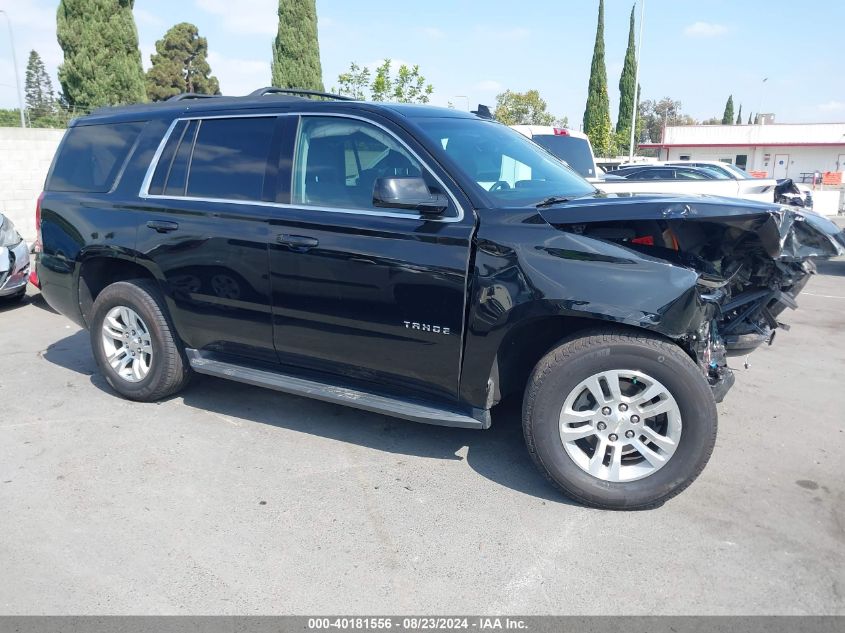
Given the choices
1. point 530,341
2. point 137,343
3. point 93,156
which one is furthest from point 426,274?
point 93,156

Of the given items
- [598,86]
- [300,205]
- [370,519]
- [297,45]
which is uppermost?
[598,86]

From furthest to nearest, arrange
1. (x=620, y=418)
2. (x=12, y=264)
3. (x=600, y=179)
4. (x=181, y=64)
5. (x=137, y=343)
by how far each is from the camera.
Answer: (x=181, y=64), (x=600, y=179), (x=12, y=264), (x=137, y=343), (x=620, y=418)

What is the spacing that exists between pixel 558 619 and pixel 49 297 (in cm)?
450

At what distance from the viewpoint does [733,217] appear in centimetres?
323

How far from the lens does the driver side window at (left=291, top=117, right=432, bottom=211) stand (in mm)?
3816

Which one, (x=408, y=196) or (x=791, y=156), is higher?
(x=791, y=156)

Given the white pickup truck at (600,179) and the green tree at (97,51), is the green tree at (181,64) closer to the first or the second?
the green tree at (97,51)

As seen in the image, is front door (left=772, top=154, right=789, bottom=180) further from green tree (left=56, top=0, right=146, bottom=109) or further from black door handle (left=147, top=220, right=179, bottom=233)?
black door handle (left=147, top=220, right=179, bottom=233)

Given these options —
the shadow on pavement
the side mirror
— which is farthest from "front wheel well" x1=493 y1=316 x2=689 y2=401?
the side mirror

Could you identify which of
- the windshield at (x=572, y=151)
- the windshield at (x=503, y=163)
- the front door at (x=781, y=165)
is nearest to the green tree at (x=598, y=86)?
the front door at (x=781, y=165)

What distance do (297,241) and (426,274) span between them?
84cm

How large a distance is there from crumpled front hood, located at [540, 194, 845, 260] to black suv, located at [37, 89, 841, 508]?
13 mm

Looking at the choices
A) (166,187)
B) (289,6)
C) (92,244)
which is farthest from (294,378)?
(289,6)

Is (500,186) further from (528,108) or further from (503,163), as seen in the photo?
(528,108)
